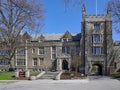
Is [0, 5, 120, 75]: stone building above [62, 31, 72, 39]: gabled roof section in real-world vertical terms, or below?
below

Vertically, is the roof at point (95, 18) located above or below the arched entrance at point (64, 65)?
above

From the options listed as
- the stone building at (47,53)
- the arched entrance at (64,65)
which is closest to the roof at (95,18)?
the stone building at (47,53)

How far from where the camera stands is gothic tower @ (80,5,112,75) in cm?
6097

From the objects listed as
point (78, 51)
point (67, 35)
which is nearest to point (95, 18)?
point (78, 51)

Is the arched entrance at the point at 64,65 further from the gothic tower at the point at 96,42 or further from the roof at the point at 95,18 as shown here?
the roof at the point at 95,18

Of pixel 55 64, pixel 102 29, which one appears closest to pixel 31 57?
pixel 55 64

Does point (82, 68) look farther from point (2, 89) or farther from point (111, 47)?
point (2, 89)

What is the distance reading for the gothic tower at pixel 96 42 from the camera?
200ft

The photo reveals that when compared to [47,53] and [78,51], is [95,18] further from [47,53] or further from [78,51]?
[47,53]

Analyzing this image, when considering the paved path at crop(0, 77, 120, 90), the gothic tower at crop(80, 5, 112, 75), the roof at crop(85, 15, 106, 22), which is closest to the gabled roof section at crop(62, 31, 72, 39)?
the gothic tower at crop(80, 5, 112, 75)

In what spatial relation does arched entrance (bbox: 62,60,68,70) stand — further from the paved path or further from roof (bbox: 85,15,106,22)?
the paved path

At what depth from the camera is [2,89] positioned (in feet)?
65.9

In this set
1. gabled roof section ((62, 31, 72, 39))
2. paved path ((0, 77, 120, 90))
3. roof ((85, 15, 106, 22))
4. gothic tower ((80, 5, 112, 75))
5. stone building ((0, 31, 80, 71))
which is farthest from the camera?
gabled roof section ((62, 31, 72, 39))

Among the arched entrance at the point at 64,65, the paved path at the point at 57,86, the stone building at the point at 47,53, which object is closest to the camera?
the paved path at the point at 57,86
